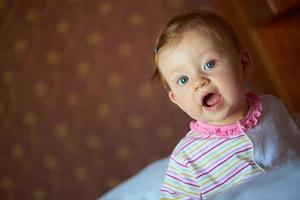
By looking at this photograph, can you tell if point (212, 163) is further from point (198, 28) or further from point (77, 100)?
point (77, 100)

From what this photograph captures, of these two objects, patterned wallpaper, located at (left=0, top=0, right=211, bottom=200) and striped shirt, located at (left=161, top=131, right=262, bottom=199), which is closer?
striped shirt, located at (left=161, top=131, right=262, bottom=199)

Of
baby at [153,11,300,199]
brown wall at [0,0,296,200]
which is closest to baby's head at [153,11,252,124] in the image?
baby at [153,11,300,199]

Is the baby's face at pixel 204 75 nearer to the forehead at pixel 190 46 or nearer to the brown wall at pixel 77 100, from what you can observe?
the forehead at pixel 190 46

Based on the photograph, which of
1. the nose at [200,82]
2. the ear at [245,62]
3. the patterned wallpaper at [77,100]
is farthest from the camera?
the patterned wallpaper at [77,100]

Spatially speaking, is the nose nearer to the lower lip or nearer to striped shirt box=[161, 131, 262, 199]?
the lower lip

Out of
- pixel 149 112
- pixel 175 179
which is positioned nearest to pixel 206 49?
pixel 175 179

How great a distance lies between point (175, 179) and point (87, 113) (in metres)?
0.79

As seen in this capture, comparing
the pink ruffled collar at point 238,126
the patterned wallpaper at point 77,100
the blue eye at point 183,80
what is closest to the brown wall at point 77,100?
the patterned wallpaper at point 77,100

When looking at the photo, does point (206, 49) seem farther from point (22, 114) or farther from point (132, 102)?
point (22, 114)

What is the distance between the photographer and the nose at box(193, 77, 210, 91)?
78cm

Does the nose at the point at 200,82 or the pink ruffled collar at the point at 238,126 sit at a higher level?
the nose at the point at 200,82

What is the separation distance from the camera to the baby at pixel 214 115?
80cm

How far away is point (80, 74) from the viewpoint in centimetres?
158

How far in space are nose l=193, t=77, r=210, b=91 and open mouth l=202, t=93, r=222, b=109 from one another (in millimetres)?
30
